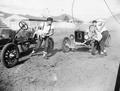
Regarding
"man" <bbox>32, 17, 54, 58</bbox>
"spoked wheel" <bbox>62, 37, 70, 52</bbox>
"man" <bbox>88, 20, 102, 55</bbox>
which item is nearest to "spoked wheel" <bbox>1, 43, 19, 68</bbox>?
"man" <bbox>32, 17, 54, 58</bbox>

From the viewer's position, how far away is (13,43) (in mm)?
5457

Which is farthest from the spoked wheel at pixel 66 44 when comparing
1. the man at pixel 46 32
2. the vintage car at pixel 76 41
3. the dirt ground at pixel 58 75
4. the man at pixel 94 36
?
the dirt ground at pixel 58 75

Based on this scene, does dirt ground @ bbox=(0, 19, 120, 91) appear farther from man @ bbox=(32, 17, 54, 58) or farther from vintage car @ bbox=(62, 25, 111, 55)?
vintage car @ bbox=(62, 25, 111, 55)

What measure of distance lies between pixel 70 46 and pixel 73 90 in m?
4.11

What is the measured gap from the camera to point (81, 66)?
5.82 m

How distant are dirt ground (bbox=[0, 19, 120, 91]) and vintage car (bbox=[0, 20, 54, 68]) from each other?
0.94 feet

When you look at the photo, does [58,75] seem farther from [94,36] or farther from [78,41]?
[78,41]

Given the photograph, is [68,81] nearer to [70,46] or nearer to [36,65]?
[36,65]

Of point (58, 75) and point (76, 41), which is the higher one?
point (76, 41)

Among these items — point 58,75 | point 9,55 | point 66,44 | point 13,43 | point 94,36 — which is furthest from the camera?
point 66,44

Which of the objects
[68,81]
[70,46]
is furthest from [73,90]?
[70,46]

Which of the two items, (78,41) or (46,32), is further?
(78,41)

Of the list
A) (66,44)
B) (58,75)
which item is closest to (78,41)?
(66,44)

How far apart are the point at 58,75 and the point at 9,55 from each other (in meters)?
1.70
